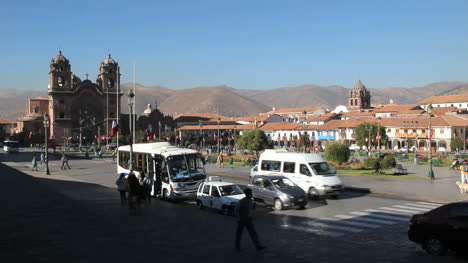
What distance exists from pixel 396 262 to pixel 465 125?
79677mm

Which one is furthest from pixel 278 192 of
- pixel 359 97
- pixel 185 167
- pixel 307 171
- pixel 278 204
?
pixel 359 97

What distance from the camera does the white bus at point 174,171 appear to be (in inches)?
802

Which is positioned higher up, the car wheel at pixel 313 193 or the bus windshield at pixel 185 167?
the bus windshield at pixel 185 167

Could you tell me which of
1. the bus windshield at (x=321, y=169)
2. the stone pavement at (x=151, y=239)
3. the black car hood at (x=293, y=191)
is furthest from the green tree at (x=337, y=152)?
the stone pavement at (x=151, y=239)

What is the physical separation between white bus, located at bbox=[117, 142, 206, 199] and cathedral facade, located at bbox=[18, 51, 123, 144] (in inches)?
3413

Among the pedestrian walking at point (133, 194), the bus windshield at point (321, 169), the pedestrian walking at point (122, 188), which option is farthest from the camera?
the bus windshield at point (321, 169)

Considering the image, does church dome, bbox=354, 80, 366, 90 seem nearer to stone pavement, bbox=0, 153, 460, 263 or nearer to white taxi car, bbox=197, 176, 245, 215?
white taxi car, bbox=197, 176, 245, 215

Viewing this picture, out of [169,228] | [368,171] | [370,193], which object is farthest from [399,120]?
[169,228]

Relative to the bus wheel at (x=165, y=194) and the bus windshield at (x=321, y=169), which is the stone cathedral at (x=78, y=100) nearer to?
the bus wheel at (x=165, y=194)

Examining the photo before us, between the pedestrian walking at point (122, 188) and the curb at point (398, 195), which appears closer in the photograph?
the pedestrian walking at point (122, 188)

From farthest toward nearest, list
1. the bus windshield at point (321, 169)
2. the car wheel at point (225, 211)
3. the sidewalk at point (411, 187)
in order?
the sidewalk at point (411, 187) → the bus windshield at point (321, 169) → the car wheel at point (225, 211)

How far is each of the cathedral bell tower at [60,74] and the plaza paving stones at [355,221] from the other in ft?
338

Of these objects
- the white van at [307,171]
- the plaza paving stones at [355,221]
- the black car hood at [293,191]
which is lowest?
the plaza paving stones at [355,221]

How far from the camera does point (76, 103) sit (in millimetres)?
110875
